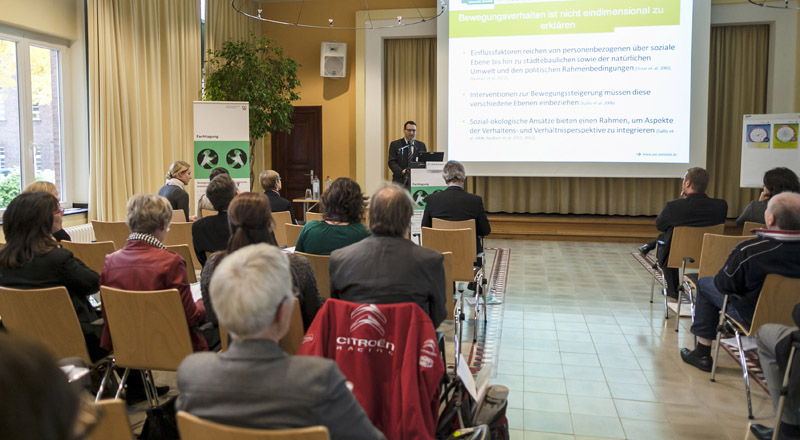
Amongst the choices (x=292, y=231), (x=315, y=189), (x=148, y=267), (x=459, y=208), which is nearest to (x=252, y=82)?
(x=315, y=189)

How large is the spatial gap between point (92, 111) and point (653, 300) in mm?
5850

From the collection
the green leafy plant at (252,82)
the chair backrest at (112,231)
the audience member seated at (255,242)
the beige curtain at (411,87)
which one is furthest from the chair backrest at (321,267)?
the beige curtain at (411,87)

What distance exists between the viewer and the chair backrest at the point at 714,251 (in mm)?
4094

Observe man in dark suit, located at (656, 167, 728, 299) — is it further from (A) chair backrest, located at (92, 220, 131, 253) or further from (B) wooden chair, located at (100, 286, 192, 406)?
(A) chair backrest, located at (92, 220, 131, 253)

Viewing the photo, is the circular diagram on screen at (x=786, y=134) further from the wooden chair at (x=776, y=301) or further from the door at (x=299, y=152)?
the door at (x=299, y=152)

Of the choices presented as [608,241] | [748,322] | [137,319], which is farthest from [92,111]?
[608,241]

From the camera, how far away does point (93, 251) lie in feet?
12.1

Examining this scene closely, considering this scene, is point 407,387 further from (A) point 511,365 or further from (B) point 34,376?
(A) point 511,365

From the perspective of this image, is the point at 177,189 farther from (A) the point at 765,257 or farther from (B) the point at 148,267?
(A) the point at 765,257

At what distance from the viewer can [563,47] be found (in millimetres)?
8633

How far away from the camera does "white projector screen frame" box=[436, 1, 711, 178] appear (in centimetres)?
827

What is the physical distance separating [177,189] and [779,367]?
490 cm

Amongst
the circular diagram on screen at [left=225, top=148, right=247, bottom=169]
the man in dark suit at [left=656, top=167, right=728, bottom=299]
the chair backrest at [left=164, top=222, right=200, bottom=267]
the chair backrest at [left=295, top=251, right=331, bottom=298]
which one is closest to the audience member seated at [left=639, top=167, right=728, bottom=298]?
the man in dark suit at [left=656, top=167, right=728, bottom=299]

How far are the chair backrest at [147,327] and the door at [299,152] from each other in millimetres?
7912
